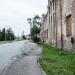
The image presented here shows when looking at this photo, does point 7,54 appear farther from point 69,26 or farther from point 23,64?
point 23,64

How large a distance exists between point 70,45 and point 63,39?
4484 mm

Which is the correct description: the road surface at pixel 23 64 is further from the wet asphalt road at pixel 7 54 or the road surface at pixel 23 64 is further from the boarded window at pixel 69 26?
the boarded window at pixel 69 26

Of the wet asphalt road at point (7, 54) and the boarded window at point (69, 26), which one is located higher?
the boarded window at point (69, 26)

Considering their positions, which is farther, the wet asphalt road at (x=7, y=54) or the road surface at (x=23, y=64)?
the wet asphalt road at (x=7, y=54)

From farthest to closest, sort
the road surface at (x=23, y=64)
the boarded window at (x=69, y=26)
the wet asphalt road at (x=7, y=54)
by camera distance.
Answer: the boarded window at (x=69, y=26), the wet asphalt road at (x=7, y=54), the road surface at (x=23, y=64)

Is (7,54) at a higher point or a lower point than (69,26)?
lower

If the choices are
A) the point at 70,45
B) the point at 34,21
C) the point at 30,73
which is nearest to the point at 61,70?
the point at 30,73

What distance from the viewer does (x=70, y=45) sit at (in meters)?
25.6

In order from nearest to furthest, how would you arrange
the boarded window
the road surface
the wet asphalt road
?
the road surface → the wet asphalt road → the boarded window

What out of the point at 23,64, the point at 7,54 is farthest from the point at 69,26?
the point at 23,64

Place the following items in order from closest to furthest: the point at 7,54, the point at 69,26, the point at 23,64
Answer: the point at 23,64 < the point at 69,26 < the point at 7,54

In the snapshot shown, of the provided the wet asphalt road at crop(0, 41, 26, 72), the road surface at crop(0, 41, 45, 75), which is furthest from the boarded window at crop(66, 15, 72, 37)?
the wet asphalt road at crop(0, 41, 26, 72)

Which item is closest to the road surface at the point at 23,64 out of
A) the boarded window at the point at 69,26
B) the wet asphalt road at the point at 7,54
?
the wet asphalt road at the point at 7,54

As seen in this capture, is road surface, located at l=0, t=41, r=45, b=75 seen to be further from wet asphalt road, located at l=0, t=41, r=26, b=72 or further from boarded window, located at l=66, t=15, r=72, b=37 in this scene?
boarded window, located at l=66, t=15, r=72, b=37
